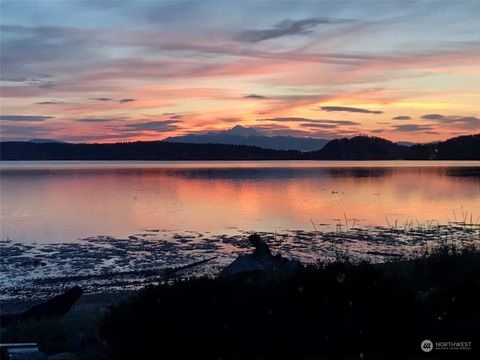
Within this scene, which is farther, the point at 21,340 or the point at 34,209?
the point at 34,209

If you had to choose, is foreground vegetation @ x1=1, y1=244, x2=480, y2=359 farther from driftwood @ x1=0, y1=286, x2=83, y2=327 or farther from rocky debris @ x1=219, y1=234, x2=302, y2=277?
rocky debris @ x1=219, y1=234, x2=302, y2=277

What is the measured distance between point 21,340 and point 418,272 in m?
7.50

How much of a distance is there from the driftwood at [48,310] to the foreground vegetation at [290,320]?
12.9 ft

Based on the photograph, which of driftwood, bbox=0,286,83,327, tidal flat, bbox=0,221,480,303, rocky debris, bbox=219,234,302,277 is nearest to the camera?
driftwood, bbox=0,286,83,327

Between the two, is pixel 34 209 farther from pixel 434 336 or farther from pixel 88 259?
pixel 434 336

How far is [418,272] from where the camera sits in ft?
38.8

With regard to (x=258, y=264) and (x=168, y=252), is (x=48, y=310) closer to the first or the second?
(x=258, y=264)

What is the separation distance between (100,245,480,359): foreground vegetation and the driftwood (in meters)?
3.94

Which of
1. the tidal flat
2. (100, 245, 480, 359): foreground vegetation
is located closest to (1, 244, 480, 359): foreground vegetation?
(100, 245, 480, 359): foreground vegetation

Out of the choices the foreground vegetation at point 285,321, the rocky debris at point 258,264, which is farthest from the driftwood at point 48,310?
the rocky debris at point 258,264

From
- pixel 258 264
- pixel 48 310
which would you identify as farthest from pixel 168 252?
pixel 48 310

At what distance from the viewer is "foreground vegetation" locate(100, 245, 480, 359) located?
6785 mm

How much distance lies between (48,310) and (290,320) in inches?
233

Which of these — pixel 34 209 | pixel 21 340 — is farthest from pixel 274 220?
pixel 21 340
